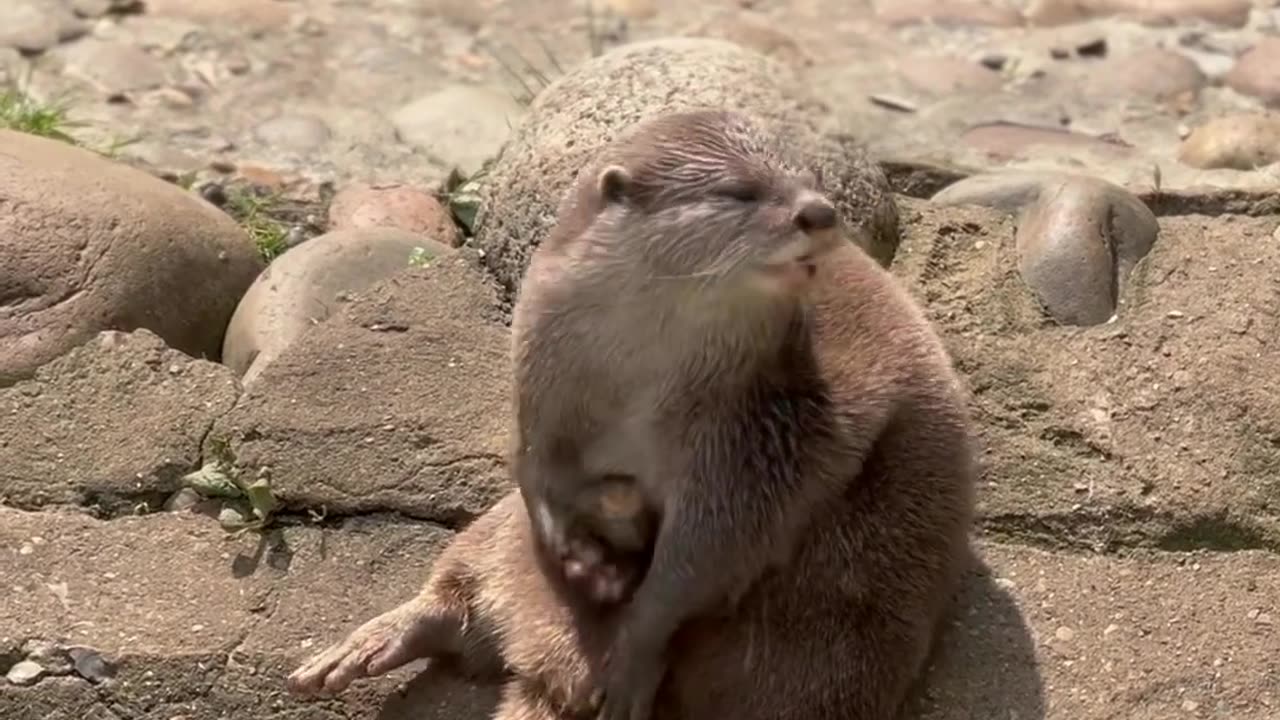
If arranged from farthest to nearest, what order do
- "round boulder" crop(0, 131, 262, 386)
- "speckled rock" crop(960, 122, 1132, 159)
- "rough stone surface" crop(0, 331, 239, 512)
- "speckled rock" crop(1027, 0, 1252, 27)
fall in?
1. "speckled rock" crop(1027, 0, 1252, 27)
2. "speckled rock" crop(960, 122, 1132, 159)
3. "round boulder" crop(0, 131, 262, 386)
4. "rough stone surface" crop(0, 331, 239, 512)

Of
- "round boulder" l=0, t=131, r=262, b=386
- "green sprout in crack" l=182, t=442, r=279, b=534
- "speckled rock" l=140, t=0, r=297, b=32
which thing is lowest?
"speckled rock" l=140, t=0, r=297, b=32

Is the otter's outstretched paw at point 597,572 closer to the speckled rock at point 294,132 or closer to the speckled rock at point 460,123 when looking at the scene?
the speckled rock at point 460,123

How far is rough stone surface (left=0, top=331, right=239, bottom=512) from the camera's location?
3252 millimetres

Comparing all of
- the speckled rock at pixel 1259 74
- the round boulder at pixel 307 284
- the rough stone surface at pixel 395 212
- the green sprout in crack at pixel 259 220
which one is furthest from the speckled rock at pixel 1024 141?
the green sprout in crack at pixel 259 220

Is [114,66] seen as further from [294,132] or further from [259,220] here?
[259,220]

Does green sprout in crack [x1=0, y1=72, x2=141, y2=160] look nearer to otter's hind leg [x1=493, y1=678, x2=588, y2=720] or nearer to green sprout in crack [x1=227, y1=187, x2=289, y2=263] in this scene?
green sprout in crack [x1=227, y1=187, x2=289, y2=263]

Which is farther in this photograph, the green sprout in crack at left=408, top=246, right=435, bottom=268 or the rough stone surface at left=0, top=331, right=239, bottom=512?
the green sprout in crack at left=408, top=246, right=435, bottom=268

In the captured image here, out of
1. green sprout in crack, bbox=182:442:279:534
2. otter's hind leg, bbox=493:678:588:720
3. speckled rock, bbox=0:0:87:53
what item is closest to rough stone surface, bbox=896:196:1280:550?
otter's hind leg, bbox=493:678:588:720

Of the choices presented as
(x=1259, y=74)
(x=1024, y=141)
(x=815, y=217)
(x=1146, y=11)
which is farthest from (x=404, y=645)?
(x=1146, y=11)

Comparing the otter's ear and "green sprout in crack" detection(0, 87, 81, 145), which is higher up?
the otter's ear

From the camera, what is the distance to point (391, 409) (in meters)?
3.34

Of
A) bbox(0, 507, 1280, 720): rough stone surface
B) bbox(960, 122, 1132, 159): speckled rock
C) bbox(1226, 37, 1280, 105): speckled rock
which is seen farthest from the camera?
bbox(1226, 37, 1280, 105): speckled rock

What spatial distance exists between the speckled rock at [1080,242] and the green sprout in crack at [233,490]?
1509mm

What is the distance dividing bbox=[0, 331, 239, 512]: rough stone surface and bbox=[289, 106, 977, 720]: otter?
1.96 feet
